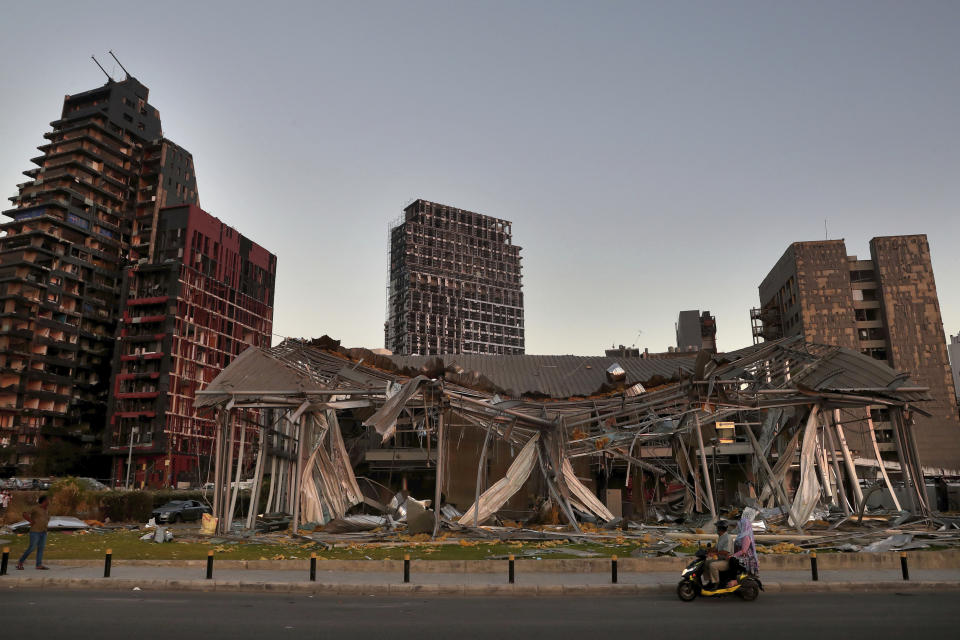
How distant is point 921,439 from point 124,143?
123 m

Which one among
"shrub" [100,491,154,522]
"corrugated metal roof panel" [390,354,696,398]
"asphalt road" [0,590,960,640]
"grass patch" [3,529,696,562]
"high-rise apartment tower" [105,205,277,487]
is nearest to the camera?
"asphalt road" [0,590,960,640]

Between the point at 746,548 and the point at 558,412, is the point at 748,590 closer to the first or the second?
the point at 746,548

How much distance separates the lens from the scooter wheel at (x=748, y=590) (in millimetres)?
13438

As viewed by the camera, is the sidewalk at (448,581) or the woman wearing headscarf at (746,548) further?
the sidewalk at (448,581)

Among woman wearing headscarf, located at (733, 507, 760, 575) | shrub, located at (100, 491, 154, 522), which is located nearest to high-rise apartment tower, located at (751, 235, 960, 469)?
shrub, located at (100, 491, 154, 522)

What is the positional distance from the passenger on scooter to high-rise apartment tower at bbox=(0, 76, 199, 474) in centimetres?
9061

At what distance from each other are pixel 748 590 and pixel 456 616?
5.86 metres

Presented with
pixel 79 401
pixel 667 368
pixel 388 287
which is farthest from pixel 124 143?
pixel 667 368

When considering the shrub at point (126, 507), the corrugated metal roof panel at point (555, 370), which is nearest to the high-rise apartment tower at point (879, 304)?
the corrugated metal roof panel at point (555, 370)

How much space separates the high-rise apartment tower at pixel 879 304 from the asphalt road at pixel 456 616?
89549 millimetres

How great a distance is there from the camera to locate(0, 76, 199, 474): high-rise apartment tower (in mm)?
90500

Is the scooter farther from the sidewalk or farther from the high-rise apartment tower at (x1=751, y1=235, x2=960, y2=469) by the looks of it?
the high-rise apartment tower at (x1=751, y1=235, x2=960, y2=469)

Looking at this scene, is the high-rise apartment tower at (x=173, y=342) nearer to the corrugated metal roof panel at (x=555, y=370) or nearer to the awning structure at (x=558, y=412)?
the corrugated metal roof panel at (x=555, y=370)

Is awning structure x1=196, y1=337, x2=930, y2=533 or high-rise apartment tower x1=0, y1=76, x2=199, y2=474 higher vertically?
high-rise apartment tower x1=0, y1=76, x2=199, y2=474
